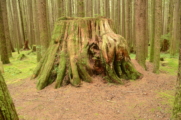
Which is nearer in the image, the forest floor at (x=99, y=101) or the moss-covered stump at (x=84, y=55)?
the forest floor at (x=99, y=101)

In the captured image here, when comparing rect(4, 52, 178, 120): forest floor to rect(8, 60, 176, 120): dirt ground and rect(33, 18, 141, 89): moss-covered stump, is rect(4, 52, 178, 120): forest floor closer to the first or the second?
rect(8, 60, 176, 120): dirt ground

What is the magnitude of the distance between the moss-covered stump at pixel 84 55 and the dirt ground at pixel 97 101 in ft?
1.06

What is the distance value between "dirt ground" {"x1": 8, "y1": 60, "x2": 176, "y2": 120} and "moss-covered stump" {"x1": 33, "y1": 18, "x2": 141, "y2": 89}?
0.32 m

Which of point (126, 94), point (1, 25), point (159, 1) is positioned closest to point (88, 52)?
point (126, 94)

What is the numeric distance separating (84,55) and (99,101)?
6.22 ft

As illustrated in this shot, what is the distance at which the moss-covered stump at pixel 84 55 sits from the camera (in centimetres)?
495

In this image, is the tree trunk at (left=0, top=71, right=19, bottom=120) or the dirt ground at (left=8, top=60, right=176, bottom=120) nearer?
the tree trunk at (left=0, top=71, right=19, bottom=120)

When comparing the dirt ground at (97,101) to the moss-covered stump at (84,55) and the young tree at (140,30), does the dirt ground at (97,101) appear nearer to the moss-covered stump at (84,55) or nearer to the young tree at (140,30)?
the moss-covered stump at (84,55)

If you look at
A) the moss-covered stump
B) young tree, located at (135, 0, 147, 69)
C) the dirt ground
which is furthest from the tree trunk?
young tree, located at (135, 0, 147, 69)

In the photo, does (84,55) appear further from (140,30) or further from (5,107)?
(5,107)

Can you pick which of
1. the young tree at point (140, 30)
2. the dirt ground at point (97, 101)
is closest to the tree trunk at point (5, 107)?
the dirt ground at point (97, 101)

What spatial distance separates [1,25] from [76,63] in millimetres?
7650

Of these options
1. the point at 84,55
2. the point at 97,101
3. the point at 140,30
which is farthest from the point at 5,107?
the point at 140,30

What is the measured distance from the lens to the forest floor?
3180 mm
